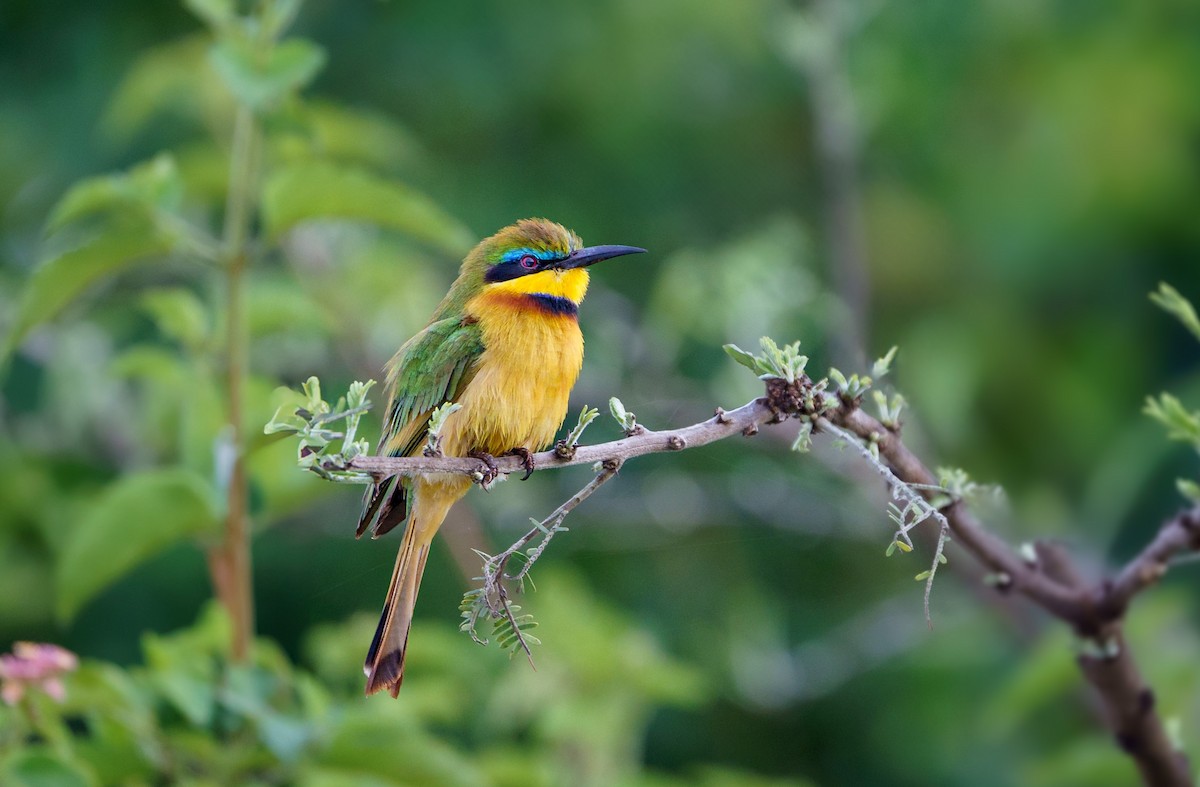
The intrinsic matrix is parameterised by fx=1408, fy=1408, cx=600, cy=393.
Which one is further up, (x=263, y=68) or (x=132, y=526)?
(x=263, y=68)

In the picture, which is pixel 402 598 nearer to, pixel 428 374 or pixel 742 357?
pixel 428 374

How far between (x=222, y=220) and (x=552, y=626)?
267 cm

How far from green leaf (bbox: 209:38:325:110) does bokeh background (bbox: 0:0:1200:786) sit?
82mm

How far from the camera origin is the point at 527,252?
6.03 ft

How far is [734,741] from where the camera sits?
181 inches

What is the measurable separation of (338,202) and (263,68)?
21 cm

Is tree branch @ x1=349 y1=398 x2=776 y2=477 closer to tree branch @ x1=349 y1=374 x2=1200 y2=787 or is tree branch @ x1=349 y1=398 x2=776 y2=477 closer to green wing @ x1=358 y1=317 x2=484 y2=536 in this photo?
tree branch @ x1=349 y1=374 x2=1200 y2=787

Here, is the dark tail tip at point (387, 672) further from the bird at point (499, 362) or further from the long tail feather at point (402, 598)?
the bird at point (499, 362)

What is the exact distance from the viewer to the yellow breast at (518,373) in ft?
5.82

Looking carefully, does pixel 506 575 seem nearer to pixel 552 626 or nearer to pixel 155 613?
pixel 552 626

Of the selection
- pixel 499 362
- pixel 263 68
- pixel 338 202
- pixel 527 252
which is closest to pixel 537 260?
pixel 527 252

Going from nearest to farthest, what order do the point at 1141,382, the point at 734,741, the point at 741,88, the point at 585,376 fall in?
the point at 585,376 → the point at 734,741 → the point at 1141,382 → the point at 741,88

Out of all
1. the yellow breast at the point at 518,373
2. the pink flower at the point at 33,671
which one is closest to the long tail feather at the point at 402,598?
the yellow breast at the point at 518,373

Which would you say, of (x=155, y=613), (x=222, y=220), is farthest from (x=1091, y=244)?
(x=155, y=613)
